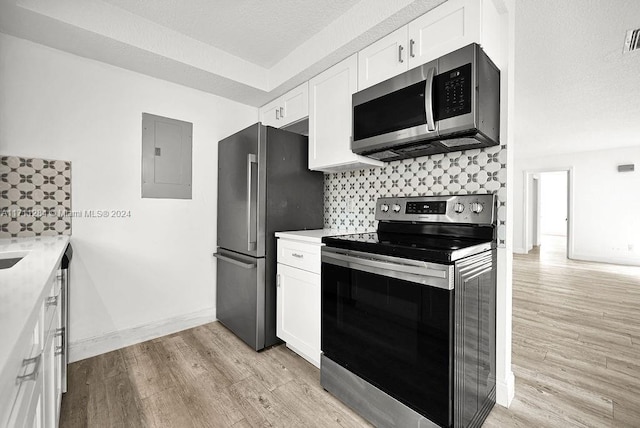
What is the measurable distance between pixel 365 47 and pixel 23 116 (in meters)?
2.34

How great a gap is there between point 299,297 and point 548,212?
42.7 feet

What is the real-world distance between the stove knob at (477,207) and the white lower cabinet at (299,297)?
0.92 meters

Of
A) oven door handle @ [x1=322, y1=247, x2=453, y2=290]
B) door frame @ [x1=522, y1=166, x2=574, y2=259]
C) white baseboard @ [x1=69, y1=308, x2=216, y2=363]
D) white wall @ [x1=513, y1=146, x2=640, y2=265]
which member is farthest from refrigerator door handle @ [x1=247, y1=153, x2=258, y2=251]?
white wall @ [x1=513, y1=146, x2=640, y2=265]

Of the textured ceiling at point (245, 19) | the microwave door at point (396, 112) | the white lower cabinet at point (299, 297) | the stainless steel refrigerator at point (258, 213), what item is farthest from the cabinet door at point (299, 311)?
the textured ceiling at point (245, 19)

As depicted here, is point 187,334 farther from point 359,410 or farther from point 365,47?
point 365,47

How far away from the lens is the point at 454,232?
1.72m

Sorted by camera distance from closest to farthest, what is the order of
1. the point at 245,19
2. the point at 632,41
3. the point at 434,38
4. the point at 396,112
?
the point at 434,38
the point at 396,112
the point at 245,19
the point at 632,41

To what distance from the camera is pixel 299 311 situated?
203cm

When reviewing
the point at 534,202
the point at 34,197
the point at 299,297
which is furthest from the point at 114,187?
the point at 534,202

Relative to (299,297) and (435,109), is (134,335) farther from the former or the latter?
(435,109)

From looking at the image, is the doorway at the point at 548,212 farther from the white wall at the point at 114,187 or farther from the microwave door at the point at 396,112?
the white wall at the point at 114,187

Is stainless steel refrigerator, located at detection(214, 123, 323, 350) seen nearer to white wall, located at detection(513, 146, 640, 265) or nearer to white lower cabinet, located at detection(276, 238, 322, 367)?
white lower cabinet, located at detection(276, 238, 322, 367)

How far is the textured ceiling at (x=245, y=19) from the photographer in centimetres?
193

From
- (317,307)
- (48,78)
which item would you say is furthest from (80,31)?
(317,307)
